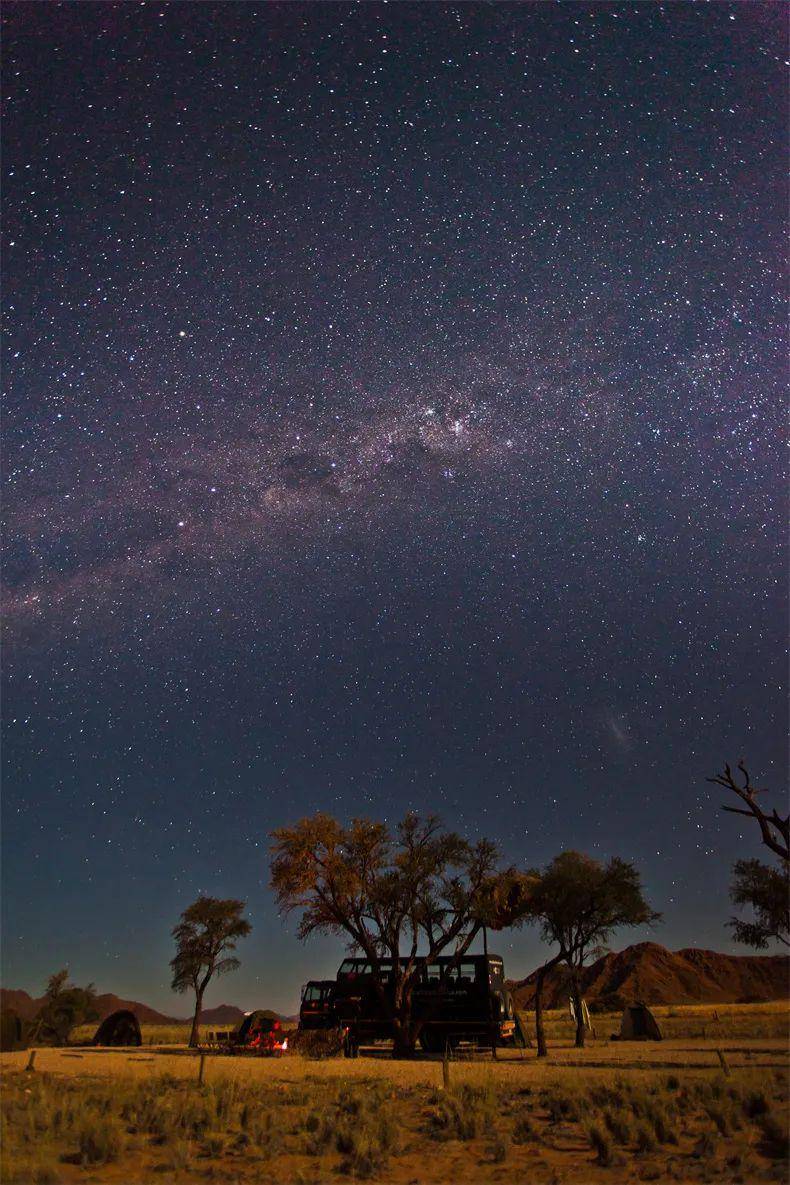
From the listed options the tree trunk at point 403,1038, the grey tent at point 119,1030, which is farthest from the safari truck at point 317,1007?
the grey tent at point 119,1030

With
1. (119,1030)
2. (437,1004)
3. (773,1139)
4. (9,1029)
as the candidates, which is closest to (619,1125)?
(773,1139)

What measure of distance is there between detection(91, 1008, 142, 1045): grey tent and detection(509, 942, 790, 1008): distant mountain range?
11302cm

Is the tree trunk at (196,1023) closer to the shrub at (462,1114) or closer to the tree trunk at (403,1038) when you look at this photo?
the tree trunk at (403,1038)

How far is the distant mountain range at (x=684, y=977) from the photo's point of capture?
146500 millimetres

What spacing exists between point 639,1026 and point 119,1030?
93.3ft

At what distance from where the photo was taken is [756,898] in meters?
40.8

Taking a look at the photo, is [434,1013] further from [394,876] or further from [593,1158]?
[593,1158]

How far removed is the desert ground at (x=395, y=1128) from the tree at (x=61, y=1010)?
→ 41.6m

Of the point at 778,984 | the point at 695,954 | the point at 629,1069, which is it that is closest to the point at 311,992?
the point at 629,1069

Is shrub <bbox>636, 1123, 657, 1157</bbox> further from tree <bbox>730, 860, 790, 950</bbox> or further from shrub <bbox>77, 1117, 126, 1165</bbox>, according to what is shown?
tree <bbox>730, 860, 790, 950</bbox>

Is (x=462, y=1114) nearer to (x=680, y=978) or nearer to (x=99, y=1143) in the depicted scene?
(x=99, y=1143)

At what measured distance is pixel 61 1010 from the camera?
204ft

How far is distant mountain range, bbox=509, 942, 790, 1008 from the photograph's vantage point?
14650 cm

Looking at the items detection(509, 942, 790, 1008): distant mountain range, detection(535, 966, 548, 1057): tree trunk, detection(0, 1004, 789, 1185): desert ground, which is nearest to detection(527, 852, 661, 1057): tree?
detection(535, 966, 548, 1057): tree trunk
